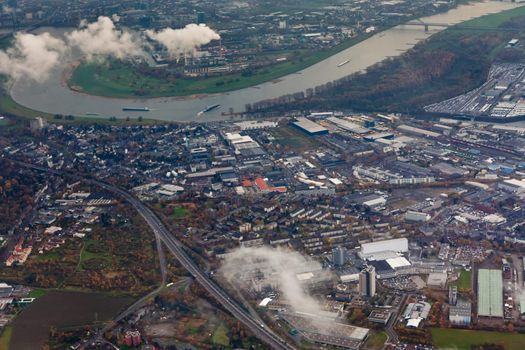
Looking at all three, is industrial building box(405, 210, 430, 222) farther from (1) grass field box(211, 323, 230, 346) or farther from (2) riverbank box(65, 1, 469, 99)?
(2) riverbank box(65, 1, 469, 99)

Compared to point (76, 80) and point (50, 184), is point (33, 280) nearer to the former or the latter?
point (50, 184)

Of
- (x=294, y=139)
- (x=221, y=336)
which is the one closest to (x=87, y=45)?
(x=294, y=139)

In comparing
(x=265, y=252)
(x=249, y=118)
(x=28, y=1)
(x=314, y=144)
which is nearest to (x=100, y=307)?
(x=265, y=252)

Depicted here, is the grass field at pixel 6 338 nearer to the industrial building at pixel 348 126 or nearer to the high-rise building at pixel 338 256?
the high-rise building at pixel 338 256

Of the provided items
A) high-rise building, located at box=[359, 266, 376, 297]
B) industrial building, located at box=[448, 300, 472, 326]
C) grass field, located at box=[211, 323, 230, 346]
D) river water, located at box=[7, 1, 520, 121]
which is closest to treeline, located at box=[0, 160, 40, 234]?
river water, located at box=[7, 1, 520, 121]

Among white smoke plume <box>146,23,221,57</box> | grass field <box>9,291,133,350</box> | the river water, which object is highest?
white smoke plume <box>146,23,221,57</box>

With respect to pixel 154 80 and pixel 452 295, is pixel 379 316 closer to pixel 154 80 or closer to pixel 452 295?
pixel 452 295

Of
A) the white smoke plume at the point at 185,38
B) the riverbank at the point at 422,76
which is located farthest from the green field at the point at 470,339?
the white smoke plume at the point at 185,38
